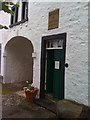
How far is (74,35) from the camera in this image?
7.09 meters

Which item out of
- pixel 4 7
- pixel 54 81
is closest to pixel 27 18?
pixel 54 81

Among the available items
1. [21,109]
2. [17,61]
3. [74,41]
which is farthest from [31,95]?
[17,61]

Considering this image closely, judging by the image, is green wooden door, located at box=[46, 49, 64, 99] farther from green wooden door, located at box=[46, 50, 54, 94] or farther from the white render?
the white render

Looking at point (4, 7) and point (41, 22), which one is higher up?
point (41, 22)

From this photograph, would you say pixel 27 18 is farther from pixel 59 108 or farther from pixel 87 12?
pixel 59 108

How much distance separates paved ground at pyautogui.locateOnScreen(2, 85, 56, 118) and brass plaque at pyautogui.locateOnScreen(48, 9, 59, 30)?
3.10 meters

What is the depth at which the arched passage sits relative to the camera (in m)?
13.7

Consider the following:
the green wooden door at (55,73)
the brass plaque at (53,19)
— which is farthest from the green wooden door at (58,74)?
the brass plaque at (53,19)

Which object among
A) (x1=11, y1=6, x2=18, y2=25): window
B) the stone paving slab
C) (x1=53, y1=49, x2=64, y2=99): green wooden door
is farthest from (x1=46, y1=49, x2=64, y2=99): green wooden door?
(x1=11, y1=6, x2=18, y2=25): window

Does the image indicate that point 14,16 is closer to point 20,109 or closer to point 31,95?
point 31,95

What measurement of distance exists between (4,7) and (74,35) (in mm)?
3460

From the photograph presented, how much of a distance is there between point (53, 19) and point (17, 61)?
6.33 meters

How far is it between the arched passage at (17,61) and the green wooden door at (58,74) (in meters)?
5.10

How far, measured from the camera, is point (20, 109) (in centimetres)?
780
